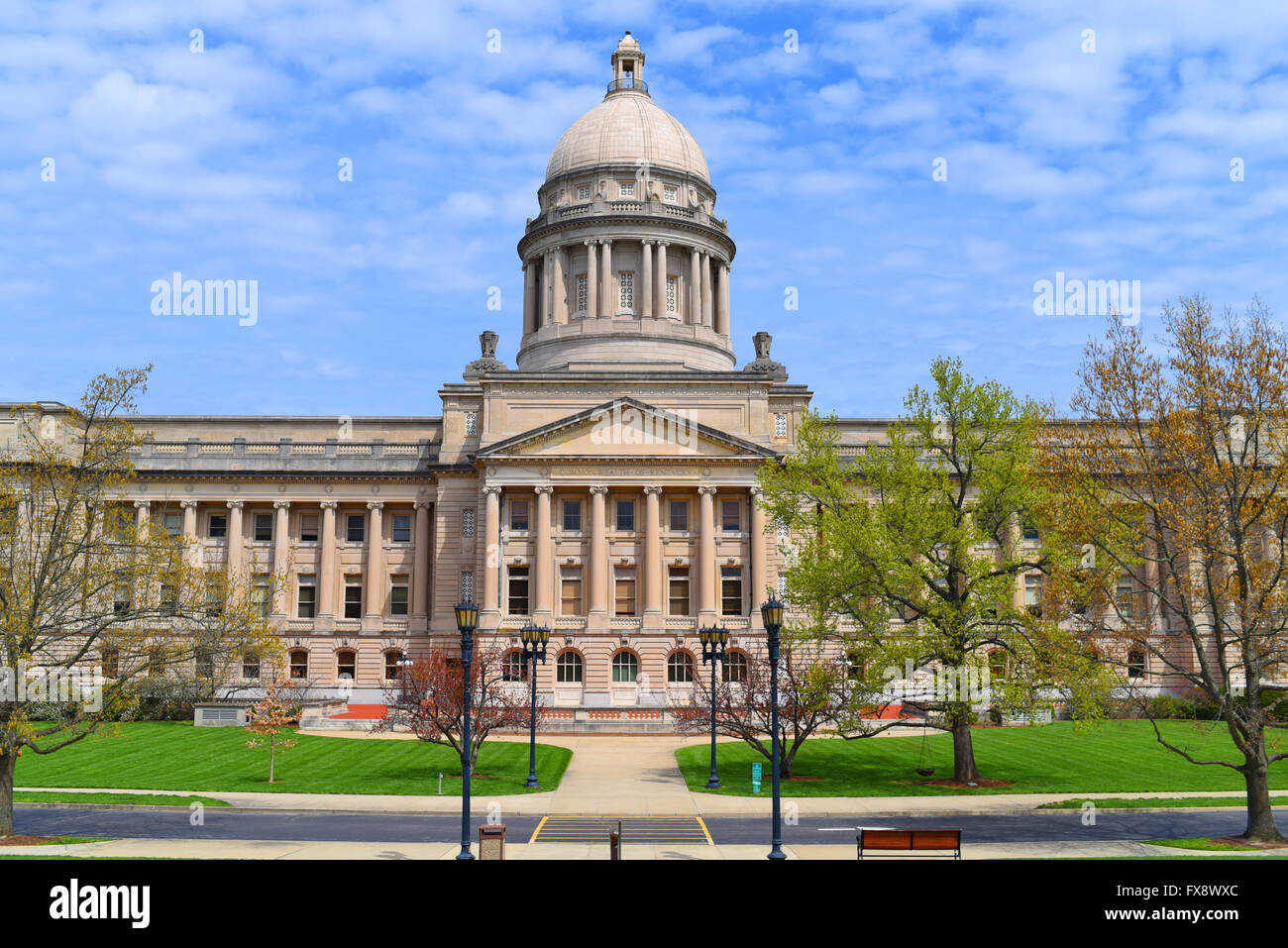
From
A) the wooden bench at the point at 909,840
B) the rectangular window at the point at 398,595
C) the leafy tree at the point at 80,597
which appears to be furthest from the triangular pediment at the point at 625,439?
the wooden bench at the point at 909,840

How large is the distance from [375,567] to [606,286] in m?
25.9

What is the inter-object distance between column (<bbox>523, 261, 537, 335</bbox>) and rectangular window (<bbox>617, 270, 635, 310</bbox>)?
7.51 m

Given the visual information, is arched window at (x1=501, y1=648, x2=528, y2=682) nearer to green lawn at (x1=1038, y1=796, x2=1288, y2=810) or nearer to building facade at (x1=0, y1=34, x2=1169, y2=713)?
building facade at (x1=0, y1=34, x2=1169, y2=713)

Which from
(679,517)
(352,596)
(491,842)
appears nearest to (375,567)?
(352,596)

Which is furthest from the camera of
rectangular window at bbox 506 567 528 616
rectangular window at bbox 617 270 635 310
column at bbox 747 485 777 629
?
rectangular window at bbox 617 270 635 310

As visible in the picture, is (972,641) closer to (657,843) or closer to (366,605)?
(657,843)

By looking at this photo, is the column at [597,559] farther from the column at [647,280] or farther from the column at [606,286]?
the column at [606,286]

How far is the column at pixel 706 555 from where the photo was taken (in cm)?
5947

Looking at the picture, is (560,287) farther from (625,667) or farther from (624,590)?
(625,667)

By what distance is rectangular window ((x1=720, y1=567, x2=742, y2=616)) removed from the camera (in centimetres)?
6081

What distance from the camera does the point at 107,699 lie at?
76.9 feet

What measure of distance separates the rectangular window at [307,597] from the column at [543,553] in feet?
50.6

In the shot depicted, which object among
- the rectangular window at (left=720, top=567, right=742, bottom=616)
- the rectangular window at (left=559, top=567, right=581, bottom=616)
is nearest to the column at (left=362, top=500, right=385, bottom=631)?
the rectangular window at (left=559, top=567, right=581, bottom=616)
